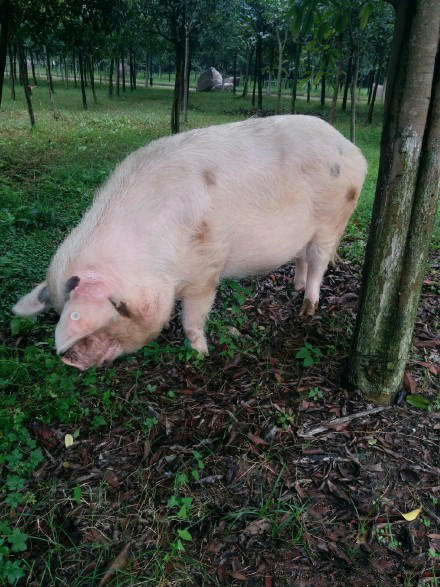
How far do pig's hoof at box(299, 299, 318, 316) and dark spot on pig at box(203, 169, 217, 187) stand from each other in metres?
1.55

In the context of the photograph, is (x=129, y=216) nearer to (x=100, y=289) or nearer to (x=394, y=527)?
(x=100, y=289)

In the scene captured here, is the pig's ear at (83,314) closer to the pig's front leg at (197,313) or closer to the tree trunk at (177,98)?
the pig's front leg at (197,313)

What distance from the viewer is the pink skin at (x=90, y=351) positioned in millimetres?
2699

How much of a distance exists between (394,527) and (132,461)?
1.40 metres

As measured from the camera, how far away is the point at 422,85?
2.30 meters

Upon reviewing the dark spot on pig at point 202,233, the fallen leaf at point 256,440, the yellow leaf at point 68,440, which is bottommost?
the yellow leaf at point 68,440

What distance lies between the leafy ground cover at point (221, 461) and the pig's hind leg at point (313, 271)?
11 centimetres

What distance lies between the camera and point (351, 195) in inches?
154

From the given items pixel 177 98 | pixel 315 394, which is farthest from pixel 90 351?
pixel 177 98

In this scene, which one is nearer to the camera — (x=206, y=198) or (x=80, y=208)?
(x=206, y=198)

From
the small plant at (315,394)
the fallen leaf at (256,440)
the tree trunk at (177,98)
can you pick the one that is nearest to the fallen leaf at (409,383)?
the small plant at (315,394)

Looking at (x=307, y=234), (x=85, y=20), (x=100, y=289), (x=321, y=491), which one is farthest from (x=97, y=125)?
(x=321, y=491)

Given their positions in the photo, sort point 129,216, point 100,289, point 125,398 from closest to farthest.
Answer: point 100,289
point 129,216
point 125,398

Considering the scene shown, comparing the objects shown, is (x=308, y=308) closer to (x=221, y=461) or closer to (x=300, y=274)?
(x=300, y=274)
